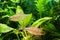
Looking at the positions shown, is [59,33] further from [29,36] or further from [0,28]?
[0,28]

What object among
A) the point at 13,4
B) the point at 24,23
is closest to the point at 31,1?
the point at 13,4

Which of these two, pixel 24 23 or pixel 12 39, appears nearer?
pixel 24 23

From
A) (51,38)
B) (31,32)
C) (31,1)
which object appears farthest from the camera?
(31,1)

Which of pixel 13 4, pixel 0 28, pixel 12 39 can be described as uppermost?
pixel 13 4

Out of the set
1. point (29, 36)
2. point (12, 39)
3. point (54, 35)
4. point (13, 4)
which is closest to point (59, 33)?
point (54, 35)

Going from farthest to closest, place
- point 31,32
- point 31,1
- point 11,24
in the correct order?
point 31,1 < point 11,24 < point 31,32

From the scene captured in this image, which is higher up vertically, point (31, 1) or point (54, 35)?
point (31, 1)
